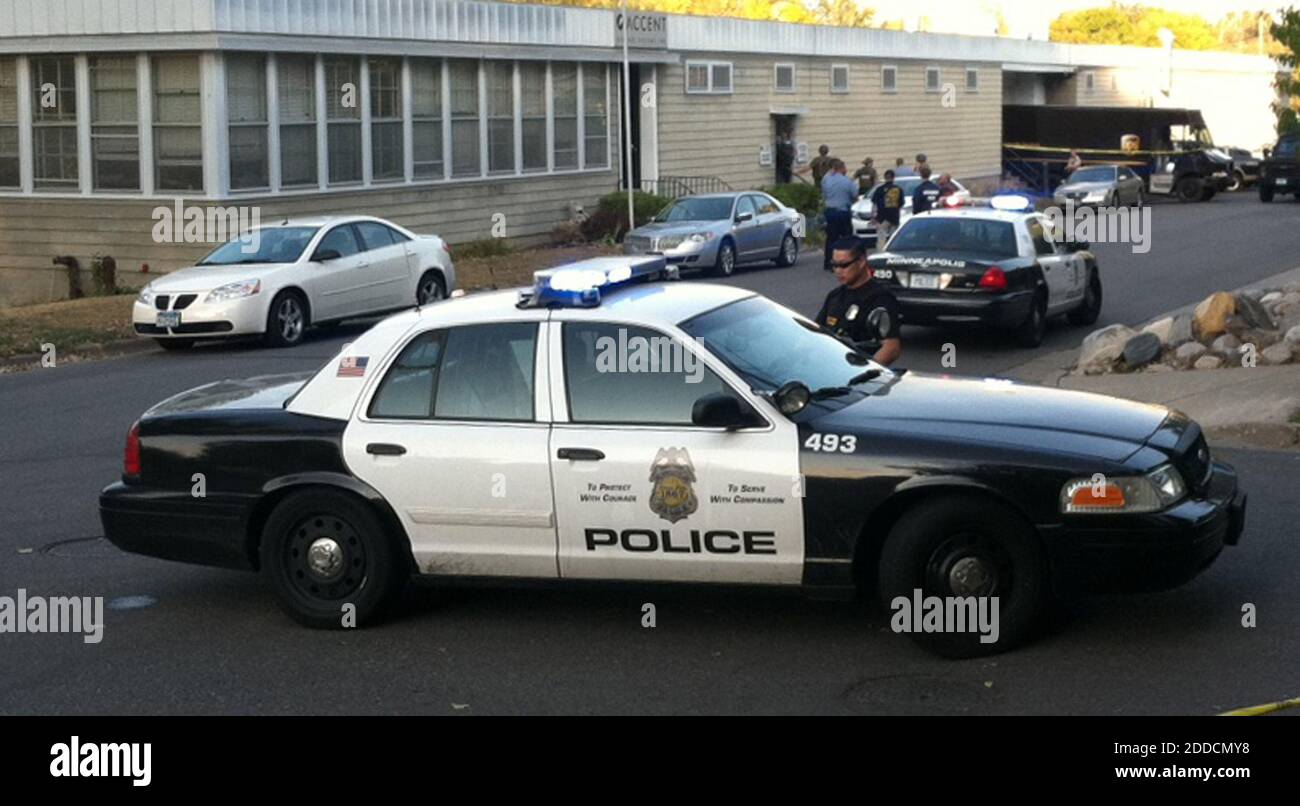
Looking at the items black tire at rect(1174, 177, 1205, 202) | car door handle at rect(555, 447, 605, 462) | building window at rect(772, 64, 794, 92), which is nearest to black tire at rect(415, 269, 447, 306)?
car door handle at rect(555, 447, 605, 462)

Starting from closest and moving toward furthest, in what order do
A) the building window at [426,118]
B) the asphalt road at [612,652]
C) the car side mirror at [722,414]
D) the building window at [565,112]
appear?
the asphalt road at [612,652] → the car side mirror at [722,414] → the building window at [426,118] → the building window at [565,112]

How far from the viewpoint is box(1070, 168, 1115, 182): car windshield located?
1773 inches

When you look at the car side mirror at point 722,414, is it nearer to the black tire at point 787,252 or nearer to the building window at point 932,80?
the black tire at point 787,252

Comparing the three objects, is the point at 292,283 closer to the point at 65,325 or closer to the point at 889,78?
the point at 65,325

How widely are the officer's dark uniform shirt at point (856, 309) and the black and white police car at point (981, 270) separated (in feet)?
22.4

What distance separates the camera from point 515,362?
25.4 ft

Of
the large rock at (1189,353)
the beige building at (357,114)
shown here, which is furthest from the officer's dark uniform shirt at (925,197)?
the large rock at (1189,353)

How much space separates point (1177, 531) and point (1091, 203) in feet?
126

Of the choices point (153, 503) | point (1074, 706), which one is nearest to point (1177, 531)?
point (1074, 706)

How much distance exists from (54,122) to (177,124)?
271 cm

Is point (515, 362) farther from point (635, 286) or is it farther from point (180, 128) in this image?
point (180, 128)

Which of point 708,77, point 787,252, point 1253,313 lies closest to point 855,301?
point 1253,313

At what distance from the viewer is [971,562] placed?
7074 millimetres

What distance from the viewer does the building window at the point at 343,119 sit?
2986 centimetres
